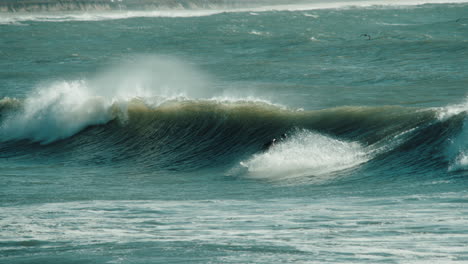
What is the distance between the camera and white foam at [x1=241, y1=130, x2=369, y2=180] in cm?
1338

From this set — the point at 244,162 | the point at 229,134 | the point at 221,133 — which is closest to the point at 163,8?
the point at 221,133

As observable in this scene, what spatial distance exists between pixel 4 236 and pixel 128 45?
136ft

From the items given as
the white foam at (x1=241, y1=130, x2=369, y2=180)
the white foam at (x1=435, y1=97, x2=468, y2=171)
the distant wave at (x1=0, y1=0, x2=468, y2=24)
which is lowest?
the white foam at (x1=241, y1=130, x2=369, y2=180)

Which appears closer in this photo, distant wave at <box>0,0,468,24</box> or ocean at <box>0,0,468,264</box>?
ocean at <box>0,0,468,264</box>

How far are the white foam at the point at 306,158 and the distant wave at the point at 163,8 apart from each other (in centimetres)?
7110

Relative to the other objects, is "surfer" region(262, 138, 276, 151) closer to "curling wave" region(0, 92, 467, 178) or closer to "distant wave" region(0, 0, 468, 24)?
"curling wave" region(0, 92, 467, 178)

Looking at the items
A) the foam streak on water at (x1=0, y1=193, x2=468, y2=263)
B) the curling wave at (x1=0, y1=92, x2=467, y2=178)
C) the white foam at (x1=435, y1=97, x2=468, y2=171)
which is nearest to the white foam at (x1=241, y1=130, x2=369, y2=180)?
the curling wave at (x1=0, y1=92, x2=467, y2=178)

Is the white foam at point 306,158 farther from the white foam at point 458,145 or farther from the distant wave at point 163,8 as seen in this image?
the distant wave at point 163,8

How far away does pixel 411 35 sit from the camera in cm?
4278

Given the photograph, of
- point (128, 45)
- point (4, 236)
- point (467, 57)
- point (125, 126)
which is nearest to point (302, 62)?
point (467, 57)

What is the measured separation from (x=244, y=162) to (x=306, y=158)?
1.49 metres

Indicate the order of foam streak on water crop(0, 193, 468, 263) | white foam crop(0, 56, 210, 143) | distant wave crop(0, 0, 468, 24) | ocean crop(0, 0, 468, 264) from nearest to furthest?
foam streak on water crop(0, 193, 468, 263) < ocean crop(0, 0, 468, 264) < white foam crop(0, 56, 210, 143) < distant wave crop(0, 0, 468, 24)

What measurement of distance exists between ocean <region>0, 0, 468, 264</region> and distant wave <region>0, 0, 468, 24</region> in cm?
5859

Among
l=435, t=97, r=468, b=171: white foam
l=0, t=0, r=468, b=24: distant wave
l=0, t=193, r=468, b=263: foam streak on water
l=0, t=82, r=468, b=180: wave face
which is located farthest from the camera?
l=0, t=0, r=468, b=24: distant wave
